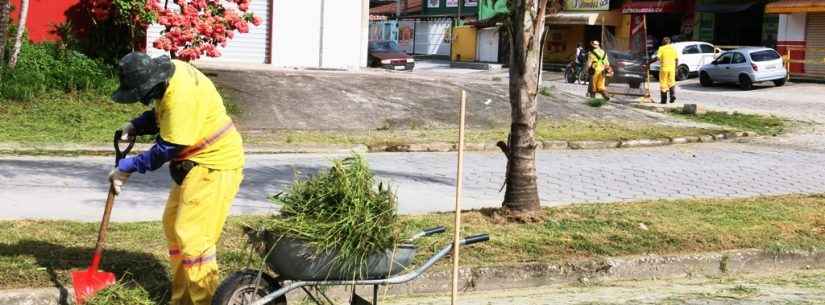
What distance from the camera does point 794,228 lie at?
8.66m

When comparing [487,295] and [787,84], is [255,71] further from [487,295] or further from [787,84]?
[787,84]

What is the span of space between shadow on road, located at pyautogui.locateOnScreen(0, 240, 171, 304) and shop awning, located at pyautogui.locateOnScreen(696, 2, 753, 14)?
37.9m

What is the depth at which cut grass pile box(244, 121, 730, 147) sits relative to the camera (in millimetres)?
15133

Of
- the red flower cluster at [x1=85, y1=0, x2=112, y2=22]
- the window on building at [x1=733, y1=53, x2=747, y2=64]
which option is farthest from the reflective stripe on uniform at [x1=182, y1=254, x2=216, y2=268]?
the window on building at [x1=733, y1=53, x2=747, y2=64]

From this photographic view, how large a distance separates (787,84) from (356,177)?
32.4 metres

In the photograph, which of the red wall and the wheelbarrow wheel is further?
the red wall

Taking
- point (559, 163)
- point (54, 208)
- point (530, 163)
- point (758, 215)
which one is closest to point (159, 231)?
point (54, 208)

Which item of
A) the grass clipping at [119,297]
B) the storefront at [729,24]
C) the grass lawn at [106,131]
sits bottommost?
the grass clipping at [119,297]

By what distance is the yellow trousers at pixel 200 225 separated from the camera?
543cm

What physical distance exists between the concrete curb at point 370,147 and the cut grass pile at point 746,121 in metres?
1.77

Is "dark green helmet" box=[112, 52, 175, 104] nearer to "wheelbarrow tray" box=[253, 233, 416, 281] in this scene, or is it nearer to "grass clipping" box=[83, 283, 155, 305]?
"wheelbarrow tray" box=[253, 233, 416, 281]

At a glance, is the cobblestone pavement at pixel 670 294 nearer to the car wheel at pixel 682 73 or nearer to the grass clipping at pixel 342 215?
the grass clipping at pixel 342 215

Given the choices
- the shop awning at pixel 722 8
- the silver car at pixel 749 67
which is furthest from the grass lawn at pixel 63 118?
the shop awning at pixel 722 8

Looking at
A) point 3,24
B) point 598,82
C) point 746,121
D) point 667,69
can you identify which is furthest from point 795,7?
point 3,24
